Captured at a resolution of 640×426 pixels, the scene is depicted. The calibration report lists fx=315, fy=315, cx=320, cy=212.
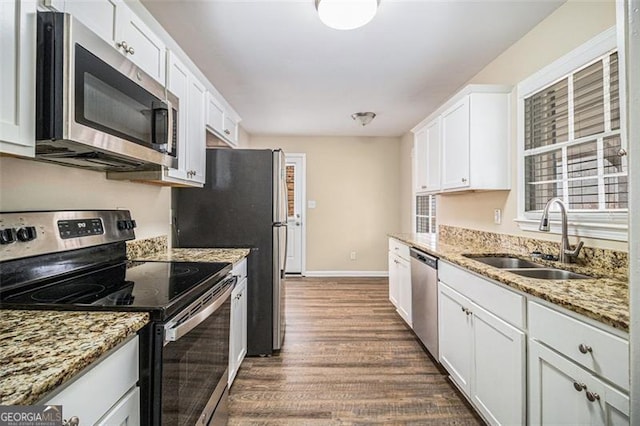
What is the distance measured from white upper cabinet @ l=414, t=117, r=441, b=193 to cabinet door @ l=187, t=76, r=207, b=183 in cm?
212

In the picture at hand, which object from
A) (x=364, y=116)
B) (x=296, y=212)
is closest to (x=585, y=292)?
(x=364, y=116)

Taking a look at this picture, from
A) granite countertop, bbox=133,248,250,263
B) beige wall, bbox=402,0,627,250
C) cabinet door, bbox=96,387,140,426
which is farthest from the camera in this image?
granite countertop, bbox=133,248,250,263

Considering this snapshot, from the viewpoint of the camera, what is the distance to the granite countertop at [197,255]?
196 centimetres

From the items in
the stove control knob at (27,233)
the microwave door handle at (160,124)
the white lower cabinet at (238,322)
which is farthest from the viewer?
the white lower cabinet at (238,322)

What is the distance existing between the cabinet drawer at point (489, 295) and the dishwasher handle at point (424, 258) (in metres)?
0.16

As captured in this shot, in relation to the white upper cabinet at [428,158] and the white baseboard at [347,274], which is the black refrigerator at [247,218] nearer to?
the white upper cabinet at [428,158]

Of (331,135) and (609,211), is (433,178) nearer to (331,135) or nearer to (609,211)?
(609,211)

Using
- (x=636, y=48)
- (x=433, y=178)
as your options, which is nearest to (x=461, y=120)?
(x=433, y=178)

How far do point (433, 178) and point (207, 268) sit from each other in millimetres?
2395

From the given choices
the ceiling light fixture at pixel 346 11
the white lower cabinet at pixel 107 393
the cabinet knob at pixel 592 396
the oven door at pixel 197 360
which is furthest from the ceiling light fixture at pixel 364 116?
the white lower cabinet at pixel 107 393

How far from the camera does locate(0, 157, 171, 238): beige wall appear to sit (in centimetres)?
122

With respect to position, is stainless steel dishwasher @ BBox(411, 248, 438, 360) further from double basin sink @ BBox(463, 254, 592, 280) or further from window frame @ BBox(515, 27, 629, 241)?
window frame @ BBox(515, 27, 629, 241)

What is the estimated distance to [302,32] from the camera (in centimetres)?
227

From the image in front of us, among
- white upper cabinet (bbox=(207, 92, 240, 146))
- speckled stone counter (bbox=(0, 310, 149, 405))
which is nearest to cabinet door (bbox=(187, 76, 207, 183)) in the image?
white upper cabinet (bbox=(207, 92, 240, 146))
